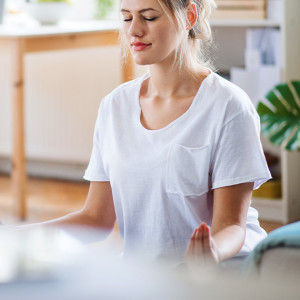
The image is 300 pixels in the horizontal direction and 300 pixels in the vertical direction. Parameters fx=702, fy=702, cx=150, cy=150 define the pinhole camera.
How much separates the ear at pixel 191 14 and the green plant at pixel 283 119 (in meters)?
1.47

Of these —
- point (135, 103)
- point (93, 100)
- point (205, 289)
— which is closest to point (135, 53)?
point (135, 103)

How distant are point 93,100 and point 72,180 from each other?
46 centimetres

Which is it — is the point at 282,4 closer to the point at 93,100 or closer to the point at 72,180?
the point at 93,100

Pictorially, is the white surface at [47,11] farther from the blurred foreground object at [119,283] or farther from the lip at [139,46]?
the blurred foreground object at [119,283]

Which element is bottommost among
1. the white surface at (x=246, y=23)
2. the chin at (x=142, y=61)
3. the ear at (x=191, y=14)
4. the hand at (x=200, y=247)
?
the hand at (x=200, y=247)

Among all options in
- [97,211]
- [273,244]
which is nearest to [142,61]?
[97,211]

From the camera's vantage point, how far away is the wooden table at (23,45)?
2822 mm

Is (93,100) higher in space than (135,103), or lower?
lower

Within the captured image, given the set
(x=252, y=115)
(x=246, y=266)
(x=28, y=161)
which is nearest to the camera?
(x=246, y=266)

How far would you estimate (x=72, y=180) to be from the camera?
372cm

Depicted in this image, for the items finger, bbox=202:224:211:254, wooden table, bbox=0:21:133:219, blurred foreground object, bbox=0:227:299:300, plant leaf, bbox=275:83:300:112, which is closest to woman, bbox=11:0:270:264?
finger, bbox=202:224:211:254

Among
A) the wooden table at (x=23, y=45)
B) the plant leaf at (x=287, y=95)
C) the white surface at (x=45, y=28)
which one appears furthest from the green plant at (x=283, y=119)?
the white surface at (x=45, y=28)

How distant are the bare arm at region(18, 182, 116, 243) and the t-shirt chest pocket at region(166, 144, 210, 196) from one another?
160mm

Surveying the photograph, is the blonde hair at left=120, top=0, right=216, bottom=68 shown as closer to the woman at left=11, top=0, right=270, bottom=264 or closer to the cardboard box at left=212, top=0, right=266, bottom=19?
the woman at left=11, top=0, right=270, bottom=264
